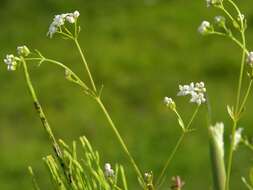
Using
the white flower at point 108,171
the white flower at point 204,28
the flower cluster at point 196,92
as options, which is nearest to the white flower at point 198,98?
the flower cluster at point 196,92

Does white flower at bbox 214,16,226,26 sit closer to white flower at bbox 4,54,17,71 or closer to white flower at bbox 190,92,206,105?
white flower at bbox 190,92,206,105

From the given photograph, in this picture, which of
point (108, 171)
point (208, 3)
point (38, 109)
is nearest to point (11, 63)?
point (38, 109)

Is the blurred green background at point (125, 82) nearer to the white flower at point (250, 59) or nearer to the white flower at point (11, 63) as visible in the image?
the white flower at point (11, 63)

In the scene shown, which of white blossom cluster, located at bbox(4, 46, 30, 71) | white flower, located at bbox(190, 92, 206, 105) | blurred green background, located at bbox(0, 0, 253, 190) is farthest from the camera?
blurred green background, located at bbox(0, 0, 253, 190)

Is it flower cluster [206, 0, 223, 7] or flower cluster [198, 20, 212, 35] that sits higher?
flower cluster [206, 0, 223, 7]

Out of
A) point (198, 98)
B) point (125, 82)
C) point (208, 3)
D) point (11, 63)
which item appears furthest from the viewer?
point (125, 82)

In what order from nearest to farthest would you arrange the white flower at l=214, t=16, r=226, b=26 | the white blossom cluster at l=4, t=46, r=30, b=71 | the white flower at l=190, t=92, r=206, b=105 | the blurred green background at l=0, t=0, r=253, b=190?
the white flower at l=190, t=92, r=206, b=105
the white flower at l=214, t=16, r=226, b=26
the white blossom cluster at l=4, t=46, r=30, b=71
the blurred green background at l=0, t=0, r=253, b=190

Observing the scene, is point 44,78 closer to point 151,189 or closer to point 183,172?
point 183,172

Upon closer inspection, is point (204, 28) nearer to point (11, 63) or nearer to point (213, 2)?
point (213, 2)

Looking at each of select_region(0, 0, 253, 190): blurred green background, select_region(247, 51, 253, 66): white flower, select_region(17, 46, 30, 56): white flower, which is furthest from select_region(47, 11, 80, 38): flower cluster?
select_region(0, 0, 253, 190): blurred green background
